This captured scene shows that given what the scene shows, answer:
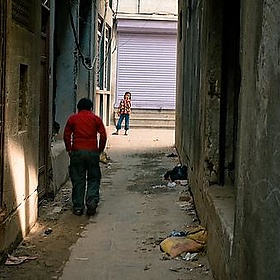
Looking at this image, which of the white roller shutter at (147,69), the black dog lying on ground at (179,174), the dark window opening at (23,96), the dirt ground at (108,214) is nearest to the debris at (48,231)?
the dirt ground at (108,214)

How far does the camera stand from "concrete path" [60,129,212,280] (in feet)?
22.1

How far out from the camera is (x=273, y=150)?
3.43 meters

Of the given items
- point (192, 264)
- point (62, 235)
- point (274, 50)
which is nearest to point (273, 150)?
point (274, 50)

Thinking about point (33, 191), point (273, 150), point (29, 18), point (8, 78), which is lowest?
point (33, 191)

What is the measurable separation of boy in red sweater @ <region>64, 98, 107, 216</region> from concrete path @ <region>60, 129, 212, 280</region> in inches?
13.0

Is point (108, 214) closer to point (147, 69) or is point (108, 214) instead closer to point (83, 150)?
point (83, 150)

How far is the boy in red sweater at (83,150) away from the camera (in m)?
9.70

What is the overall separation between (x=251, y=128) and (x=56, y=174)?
299 inches

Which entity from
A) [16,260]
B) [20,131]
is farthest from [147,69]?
[16,260]

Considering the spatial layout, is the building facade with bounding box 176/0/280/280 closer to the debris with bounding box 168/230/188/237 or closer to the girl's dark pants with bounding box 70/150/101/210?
the debris with bounding box 168/230/188/237

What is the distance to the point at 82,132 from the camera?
9.70 metres

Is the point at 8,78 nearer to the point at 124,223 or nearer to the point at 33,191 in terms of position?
the point at 33,191

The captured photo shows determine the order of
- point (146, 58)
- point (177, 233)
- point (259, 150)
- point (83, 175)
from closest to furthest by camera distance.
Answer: point (259, 150) < point (177, 233) < point (83, 175) < point (146, 58)

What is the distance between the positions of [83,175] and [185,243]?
2.87 meters
